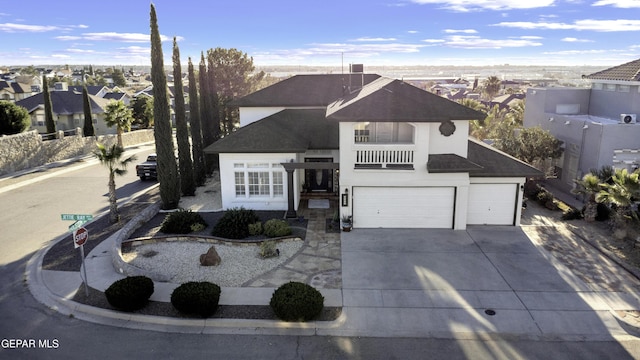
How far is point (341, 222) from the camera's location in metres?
19.8

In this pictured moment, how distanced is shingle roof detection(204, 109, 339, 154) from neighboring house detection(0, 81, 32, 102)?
74.7m

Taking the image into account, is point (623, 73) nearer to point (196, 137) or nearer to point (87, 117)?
point (196, 137)

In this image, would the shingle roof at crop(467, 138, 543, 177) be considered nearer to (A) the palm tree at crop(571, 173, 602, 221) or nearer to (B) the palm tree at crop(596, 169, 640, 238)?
(A) the palm tree at crop(571, 173, 602, 221)

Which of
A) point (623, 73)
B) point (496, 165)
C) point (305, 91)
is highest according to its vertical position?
point (623, 73)

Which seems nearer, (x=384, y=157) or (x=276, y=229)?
(x=276, y=229)

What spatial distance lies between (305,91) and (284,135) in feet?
20.3

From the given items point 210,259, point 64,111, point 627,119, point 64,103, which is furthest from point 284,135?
point 64,103

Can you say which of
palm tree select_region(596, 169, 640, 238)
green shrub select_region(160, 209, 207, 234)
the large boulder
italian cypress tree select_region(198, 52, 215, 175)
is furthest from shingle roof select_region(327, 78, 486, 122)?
italian cypress tree select_region(198, 52, 215, 175)

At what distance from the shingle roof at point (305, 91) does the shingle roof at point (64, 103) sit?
2964cm

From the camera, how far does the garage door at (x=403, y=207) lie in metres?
19.8

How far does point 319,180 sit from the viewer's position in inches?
1023

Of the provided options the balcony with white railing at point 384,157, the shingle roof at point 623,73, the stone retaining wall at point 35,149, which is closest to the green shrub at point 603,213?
the shingle roof at point 623,73

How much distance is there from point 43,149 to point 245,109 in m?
20.9

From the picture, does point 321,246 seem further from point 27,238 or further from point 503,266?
point 27,238
